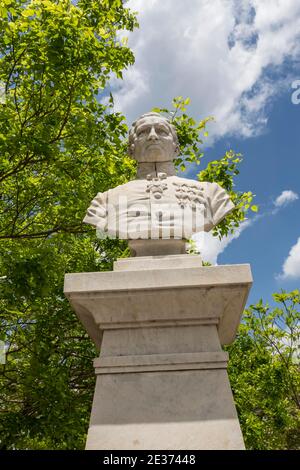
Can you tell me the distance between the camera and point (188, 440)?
2.74 metres

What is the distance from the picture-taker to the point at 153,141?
4.14 m

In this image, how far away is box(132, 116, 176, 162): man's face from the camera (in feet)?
13.6

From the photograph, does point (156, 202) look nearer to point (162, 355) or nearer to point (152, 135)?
point (152, 135)

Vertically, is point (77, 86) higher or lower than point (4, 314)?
higher

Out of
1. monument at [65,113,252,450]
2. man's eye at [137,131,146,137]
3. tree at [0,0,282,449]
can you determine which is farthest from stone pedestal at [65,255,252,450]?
tree at [0,0,282,449]

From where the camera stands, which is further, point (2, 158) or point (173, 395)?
point (2, 158)

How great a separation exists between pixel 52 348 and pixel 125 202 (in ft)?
14.8

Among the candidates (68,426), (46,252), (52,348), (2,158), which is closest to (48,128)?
(2,158)

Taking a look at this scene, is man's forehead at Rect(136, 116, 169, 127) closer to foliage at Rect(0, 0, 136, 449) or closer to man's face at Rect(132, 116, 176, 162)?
man's face at Rect(132, 116, 176, 162)

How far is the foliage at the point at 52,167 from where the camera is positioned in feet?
19.5

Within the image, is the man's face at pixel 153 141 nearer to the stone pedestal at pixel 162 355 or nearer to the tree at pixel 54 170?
the stone pedestal at pixel 162 355
